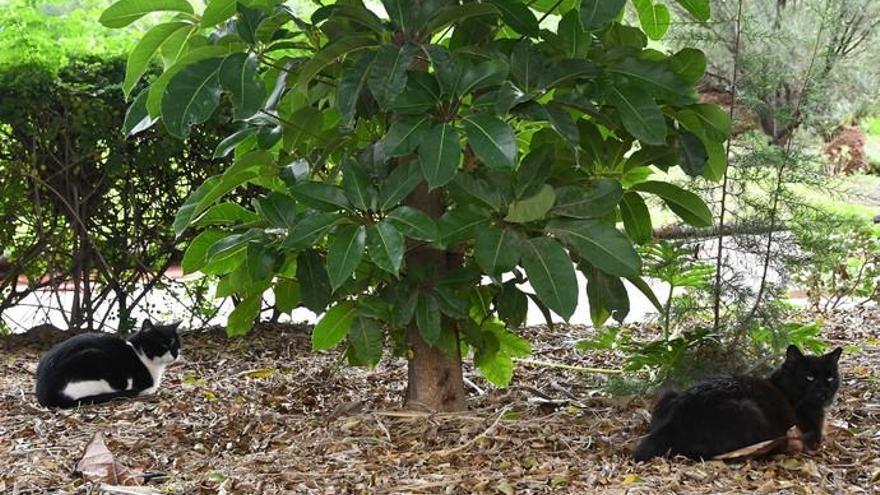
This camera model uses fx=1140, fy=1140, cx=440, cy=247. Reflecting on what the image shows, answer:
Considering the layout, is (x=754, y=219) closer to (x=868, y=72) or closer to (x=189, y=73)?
(x=189, y=73)

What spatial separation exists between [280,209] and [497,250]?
692 millimetres

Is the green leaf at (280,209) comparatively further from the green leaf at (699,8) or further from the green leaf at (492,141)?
the green leaf at (699,8)

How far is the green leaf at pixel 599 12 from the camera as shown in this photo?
3.08 meters

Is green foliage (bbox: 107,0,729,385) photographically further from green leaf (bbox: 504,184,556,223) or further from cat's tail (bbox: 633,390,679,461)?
cat's tail (bbox: 633,390,679,461)

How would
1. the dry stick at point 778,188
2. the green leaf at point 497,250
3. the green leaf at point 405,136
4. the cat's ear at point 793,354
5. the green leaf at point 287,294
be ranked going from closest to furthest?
the green leaf at point 405,136 → the green leaf at point 497,250 → the cat's ear at point 793,354 → the green leaf at point 287,294 → the dry stick at point 778,188

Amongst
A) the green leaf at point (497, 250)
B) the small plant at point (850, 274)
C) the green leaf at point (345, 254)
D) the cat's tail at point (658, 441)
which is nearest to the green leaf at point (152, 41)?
the green leaf at point (345, 254)

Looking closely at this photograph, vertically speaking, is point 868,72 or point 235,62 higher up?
point 868,72

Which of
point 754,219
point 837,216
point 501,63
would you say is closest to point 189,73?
point 501,63

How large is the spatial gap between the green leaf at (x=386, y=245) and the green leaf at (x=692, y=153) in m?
1.03

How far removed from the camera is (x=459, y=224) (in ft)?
10.9

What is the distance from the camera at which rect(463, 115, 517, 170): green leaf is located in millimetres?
3023

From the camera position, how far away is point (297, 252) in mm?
3695

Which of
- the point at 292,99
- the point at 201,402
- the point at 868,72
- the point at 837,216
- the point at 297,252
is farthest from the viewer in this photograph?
the point at 868,72

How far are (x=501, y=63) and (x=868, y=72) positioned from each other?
5346 mm
